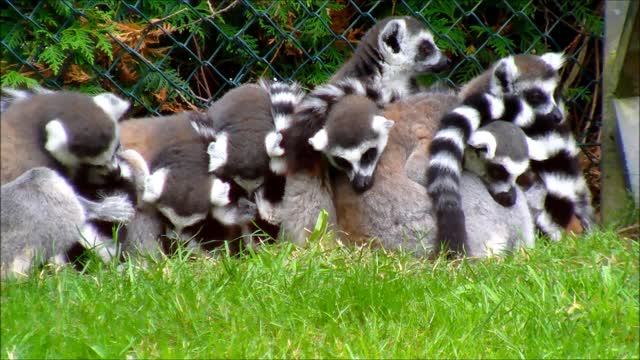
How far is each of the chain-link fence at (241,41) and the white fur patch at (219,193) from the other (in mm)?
1102

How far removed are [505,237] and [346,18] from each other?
7.63 feet

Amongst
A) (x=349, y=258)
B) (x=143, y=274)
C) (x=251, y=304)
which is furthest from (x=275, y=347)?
(x=349, y=258)

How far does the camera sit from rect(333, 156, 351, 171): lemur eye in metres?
5.21

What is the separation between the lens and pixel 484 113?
5.52 m

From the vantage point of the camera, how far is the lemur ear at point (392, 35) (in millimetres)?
6109

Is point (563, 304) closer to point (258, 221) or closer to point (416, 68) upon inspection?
point (258, 221)

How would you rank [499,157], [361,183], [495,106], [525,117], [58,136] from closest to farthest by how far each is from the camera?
[58,136] < [361,183] < [499,157] < [495,106] < [525,117]

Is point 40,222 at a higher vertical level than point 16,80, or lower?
lower

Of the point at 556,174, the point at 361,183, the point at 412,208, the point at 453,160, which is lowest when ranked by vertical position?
the point at 556,174

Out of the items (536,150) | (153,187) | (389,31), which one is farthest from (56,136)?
(536,150)

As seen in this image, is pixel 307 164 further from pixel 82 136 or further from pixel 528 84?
pixel 528 84

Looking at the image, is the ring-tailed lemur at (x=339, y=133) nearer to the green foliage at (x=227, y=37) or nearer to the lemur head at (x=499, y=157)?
the lemur head at (x=499, y=157)

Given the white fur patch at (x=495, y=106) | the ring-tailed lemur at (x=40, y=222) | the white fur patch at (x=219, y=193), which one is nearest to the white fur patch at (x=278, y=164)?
the white fur patch at (x=219, y=193)

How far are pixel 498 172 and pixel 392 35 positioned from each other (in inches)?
51.8
